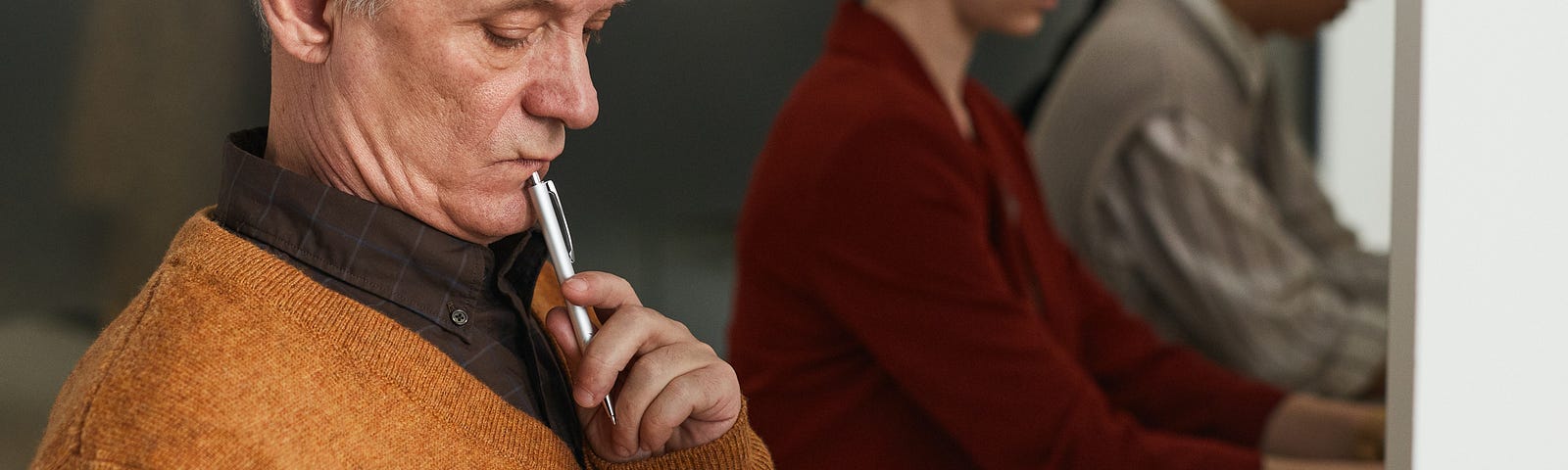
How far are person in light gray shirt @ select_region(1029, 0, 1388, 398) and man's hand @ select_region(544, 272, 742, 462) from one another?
1.12m

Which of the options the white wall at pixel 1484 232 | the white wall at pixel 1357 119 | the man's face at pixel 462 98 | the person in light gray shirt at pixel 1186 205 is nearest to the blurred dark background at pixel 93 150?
the man's face at pixel 462 98

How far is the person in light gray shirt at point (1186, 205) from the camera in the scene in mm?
1675

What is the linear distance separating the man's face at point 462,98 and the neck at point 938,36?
22.8 inches

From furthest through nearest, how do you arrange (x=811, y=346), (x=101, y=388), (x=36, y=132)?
(x=811, y=346)
(x=36, y=132)
(x=101, y=388)

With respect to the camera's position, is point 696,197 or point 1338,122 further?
point 1338,122

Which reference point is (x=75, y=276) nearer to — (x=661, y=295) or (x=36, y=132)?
(x=36, y=132)

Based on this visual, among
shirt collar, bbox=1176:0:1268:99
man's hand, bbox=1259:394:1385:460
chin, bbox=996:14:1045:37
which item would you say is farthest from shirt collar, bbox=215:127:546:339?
shirt collar, bbox=1176:0:1268:99

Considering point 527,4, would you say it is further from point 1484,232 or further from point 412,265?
point 1484,232

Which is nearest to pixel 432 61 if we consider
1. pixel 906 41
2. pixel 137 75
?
pixel 137 75

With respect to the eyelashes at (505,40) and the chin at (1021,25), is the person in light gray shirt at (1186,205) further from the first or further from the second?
the eyelashes at (505,40)

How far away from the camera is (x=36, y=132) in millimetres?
972

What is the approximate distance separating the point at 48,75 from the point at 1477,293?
940 millimetres

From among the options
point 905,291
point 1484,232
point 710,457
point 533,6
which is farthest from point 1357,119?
point 533,6

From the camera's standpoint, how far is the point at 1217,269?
169 centimetres
